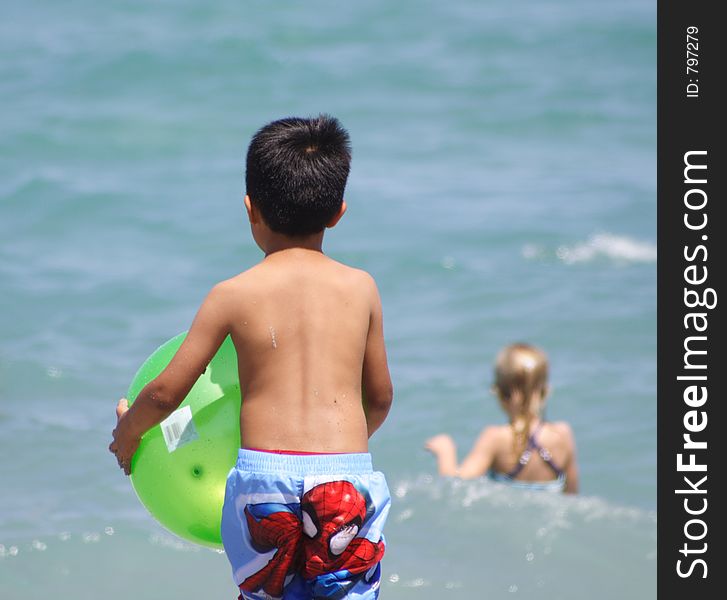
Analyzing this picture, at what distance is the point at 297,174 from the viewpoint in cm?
282

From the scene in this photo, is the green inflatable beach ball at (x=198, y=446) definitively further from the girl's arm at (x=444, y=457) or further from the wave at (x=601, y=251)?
the wave at (x=601, y=251)

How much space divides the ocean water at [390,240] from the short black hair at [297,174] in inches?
89.3

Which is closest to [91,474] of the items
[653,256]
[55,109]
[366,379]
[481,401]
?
[481,401]

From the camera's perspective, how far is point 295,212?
2.84m

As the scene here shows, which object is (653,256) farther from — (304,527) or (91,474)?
(304,527)

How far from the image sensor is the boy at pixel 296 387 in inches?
106

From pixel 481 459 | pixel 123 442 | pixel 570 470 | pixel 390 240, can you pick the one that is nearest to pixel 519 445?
pixel 481 459

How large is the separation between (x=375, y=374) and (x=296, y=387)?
11.1 inches

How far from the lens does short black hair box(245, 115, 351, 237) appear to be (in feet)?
9.27

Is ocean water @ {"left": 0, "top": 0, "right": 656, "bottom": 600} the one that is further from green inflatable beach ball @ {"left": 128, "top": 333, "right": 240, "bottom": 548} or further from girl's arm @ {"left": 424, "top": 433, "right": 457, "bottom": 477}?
green inflatable beach ball @ {"left": 128, "top": 333, "right": 240, "bottom": 548}

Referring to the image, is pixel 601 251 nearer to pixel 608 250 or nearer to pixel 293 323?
pixel 608 250

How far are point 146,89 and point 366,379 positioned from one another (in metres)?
11.0
